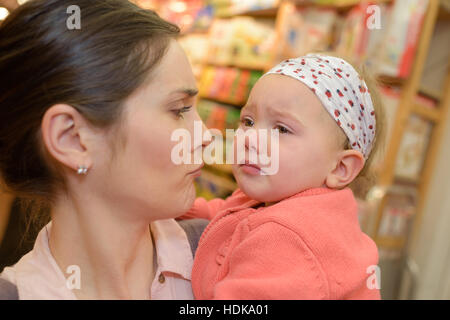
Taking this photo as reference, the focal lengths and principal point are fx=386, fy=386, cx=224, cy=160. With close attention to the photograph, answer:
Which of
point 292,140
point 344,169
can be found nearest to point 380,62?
point 344,169

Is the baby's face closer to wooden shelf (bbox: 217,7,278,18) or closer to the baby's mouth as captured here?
the baby's mouth

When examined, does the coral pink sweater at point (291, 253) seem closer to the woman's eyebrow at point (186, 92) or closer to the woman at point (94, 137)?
the woman at point (94, 137)

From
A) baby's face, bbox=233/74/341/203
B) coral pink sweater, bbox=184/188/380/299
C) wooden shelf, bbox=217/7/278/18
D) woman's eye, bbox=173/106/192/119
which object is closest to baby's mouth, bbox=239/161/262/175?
baby's face, bbox=233/74/341/203

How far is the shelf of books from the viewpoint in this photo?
2285 millimetres

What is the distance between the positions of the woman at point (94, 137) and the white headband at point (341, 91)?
319 mm

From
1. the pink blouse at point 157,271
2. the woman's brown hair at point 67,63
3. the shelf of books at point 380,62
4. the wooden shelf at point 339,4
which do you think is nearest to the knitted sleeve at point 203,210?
→ the pink blouse at point 157,271

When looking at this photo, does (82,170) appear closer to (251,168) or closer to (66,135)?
(66,135)

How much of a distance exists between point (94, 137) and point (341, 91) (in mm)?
654

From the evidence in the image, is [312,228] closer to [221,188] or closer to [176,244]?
[176,244]

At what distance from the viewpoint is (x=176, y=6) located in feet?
15.1

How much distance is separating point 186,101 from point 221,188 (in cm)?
262

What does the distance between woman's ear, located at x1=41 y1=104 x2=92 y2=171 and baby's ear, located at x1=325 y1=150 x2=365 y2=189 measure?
2.10ft

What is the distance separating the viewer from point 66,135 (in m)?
0.87
